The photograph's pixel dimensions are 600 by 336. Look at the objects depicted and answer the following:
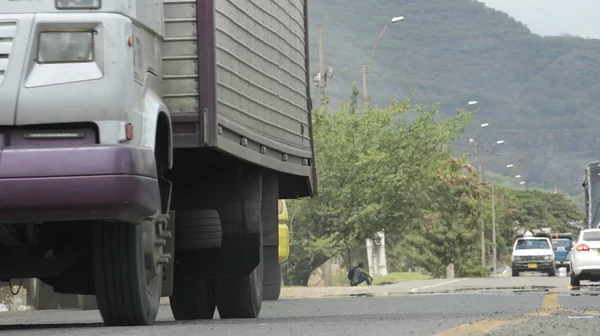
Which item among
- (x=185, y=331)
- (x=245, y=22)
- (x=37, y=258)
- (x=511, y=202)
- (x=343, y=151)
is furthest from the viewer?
(x=511, y=202)

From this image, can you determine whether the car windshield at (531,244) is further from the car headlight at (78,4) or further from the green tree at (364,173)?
the car headlight at (78,4)

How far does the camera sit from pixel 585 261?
27531mm

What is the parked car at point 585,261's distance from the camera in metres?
27.4

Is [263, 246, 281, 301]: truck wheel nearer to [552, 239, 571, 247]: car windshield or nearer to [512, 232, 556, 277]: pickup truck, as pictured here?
[512, 232, 556, 277]: pickup truck

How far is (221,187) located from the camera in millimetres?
11516

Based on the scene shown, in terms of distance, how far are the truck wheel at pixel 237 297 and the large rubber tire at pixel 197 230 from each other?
1.29 m

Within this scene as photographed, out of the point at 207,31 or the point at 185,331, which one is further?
the point at 207,31

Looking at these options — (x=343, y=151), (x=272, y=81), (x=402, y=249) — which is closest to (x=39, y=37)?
(x=272, y=81)

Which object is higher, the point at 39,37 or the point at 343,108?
the point at 343,108

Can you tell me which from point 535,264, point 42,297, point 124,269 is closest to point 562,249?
point 535,264

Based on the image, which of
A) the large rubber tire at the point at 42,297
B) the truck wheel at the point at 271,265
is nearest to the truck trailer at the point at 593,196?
the large rubber tire at the point at 42,297

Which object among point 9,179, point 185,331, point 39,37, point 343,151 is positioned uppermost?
point 343,151

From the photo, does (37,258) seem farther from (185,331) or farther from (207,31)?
(207,31)

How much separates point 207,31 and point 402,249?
222 feet
